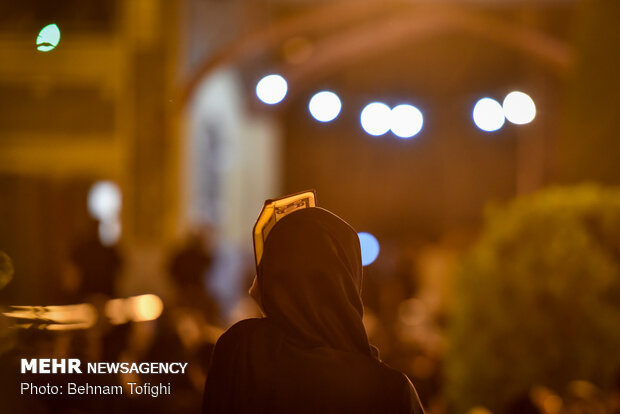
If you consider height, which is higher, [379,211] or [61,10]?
[61,10]

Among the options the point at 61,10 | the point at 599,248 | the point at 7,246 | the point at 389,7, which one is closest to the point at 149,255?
the point at 61,10

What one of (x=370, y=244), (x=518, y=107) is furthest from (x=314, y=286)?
(x=370, y=244)

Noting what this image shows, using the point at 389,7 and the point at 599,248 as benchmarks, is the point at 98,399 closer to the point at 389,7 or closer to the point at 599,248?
the point at 599,248

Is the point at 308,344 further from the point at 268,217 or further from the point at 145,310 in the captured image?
the point at 145,310

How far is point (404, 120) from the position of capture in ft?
26.3

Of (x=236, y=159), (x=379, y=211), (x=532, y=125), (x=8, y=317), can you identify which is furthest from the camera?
(x=379, y=211)

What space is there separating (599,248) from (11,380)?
4.05 m

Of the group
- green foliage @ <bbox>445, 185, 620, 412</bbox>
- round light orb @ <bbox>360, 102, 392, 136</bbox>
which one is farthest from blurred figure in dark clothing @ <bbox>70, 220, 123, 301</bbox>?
round light orb @ <bbox>360, 102, 392, 136</bbox>

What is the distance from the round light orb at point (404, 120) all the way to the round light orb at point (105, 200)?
5218 millimetres

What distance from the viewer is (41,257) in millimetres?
11383

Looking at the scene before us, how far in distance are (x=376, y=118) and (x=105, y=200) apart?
18.7 feet

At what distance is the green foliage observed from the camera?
551 centimetres

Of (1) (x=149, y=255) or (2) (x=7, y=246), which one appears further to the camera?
(1) (x=149, y=255)

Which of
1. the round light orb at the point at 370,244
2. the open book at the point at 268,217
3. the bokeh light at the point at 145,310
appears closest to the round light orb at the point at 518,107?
the bokeh light at the point at 145,310
